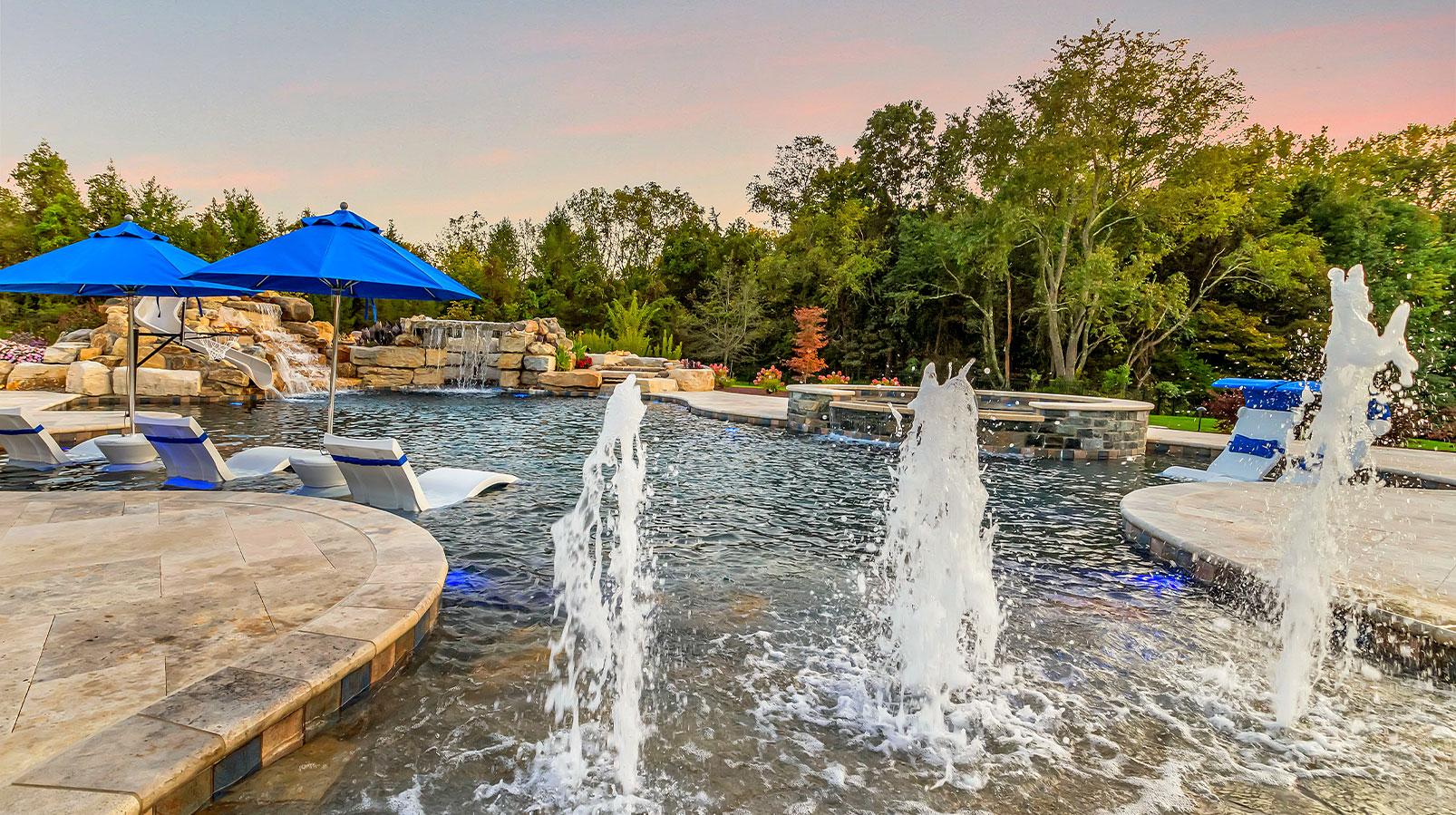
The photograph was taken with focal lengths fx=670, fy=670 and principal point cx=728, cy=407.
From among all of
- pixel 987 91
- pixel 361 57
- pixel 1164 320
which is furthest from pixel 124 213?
pixel 1164 320

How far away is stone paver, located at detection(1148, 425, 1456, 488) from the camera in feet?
26.1

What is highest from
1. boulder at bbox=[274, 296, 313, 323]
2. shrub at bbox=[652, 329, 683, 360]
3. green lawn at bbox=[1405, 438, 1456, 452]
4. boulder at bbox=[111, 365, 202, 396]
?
boulder at bbox=[274, 296, 313, 323]

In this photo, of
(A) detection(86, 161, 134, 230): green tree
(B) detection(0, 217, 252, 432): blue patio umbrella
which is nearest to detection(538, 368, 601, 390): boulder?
(B) detection(0, 217, 252, 432): blue patio umbrella

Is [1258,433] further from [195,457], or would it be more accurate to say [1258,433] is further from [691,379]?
[691,379]

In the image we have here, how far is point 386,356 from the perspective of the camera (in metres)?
17.8

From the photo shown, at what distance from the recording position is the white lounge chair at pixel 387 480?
530cm

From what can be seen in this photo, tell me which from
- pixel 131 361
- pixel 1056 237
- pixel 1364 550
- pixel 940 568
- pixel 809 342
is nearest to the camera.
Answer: pixel 940 568

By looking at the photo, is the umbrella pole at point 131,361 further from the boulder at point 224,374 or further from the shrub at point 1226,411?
the shrub at point 1226,411

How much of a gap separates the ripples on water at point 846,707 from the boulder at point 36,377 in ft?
42.1

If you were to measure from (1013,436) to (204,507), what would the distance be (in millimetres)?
9779

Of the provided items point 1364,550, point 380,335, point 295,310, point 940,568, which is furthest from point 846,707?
point 295,310

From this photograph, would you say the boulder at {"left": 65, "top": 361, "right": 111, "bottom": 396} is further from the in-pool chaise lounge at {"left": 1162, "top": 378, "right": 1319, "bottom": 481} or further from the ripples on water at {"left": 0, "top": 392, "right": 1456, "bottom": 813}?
the in-pool chaise lounge at {"left": 1162, "top": 378, "right": 1319, "bottom": 481}

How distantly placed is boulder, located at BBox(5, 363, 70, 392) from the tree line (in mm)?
5563

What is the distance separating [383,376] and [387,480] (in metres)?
14.0
